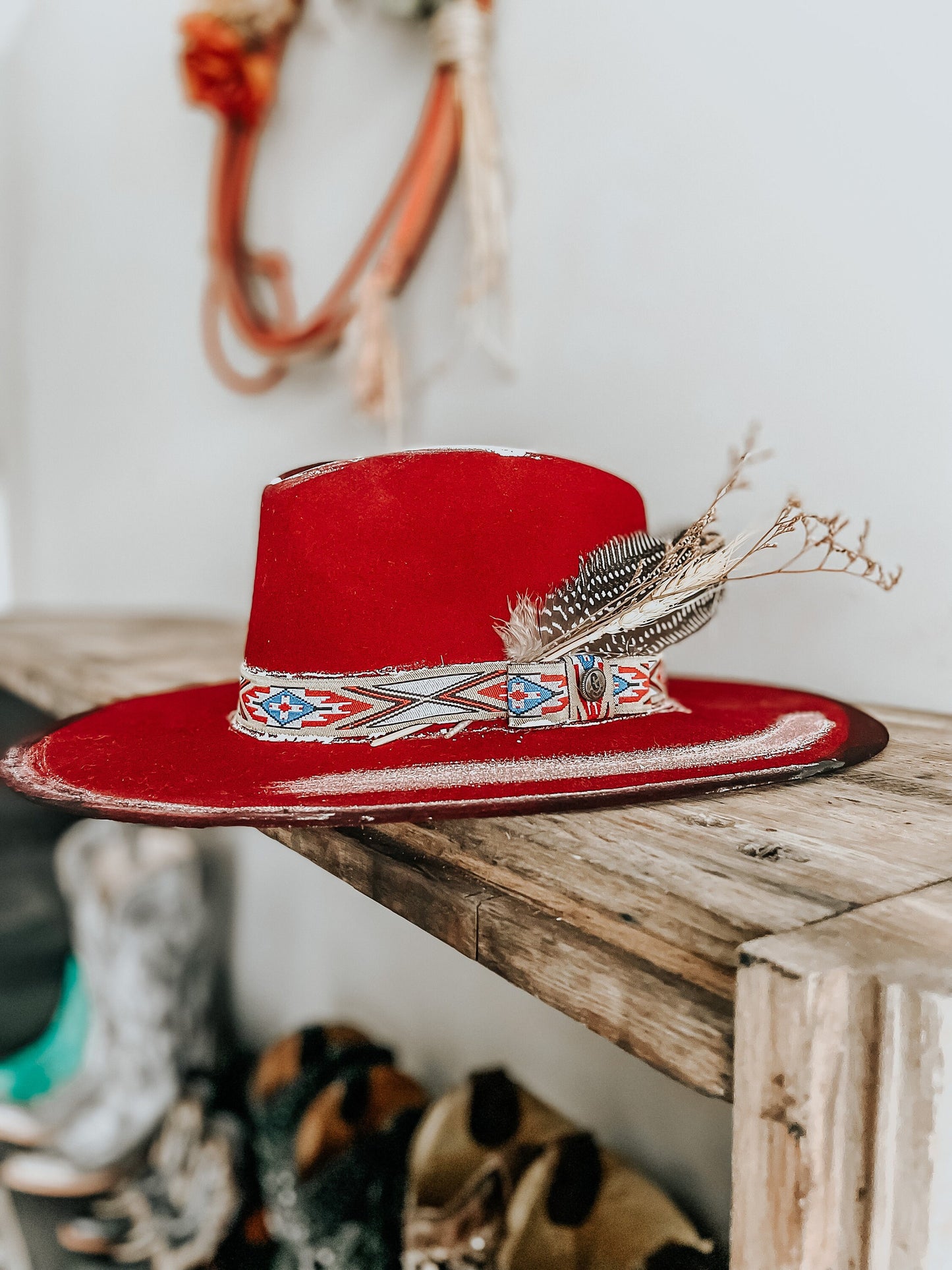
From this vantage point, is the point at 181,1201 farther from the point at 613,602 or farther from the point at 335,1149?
the point at 613,602

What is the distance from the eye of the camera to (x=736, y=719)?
0.57 meters

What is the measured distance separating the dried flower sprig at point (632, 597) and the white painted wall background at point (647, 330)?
23cm

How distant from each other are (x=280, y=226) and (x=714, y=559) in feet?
3.74

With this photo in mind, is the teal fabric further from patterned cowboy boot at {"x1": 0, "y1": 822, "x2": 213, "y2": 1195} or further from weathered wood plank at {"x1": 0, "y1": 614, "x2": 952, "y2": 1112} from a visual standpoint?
weathered wood plank at {"x1": 0, "y1": 614, "x2": 952, "y2": 1112}

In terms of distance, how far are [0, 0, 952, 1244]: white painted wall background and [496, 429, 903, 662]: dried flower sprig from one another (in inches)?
9.2

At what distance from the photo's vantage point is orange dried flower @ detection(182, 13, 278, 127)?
129 centimetres

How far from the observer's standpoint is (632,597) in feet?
1.76

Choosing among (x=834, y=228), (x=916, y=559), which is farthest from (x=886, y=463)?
(x=834, y=228)

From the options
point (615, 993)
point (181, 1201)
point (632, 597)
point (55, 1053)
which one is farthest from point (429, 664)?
point (55, 1053)

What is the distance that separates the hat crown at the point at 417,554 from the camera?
0.53 meters

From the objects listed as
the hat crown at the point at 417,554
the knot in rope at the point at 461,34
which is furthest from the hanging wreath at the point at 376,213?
the hat crown at the point at 417,554

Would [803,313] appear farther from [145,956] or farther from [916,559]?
[145,956]

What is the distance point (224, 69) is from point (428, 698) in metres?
1.22

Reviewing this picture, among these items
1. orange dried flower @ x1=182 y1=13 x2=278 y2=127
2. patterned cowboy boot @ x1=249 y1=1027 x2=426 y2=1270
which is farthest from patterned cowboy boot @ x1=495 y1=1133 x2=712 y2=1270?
orange dried flower @ x1=182 y1=13 x2=278 y2=127
